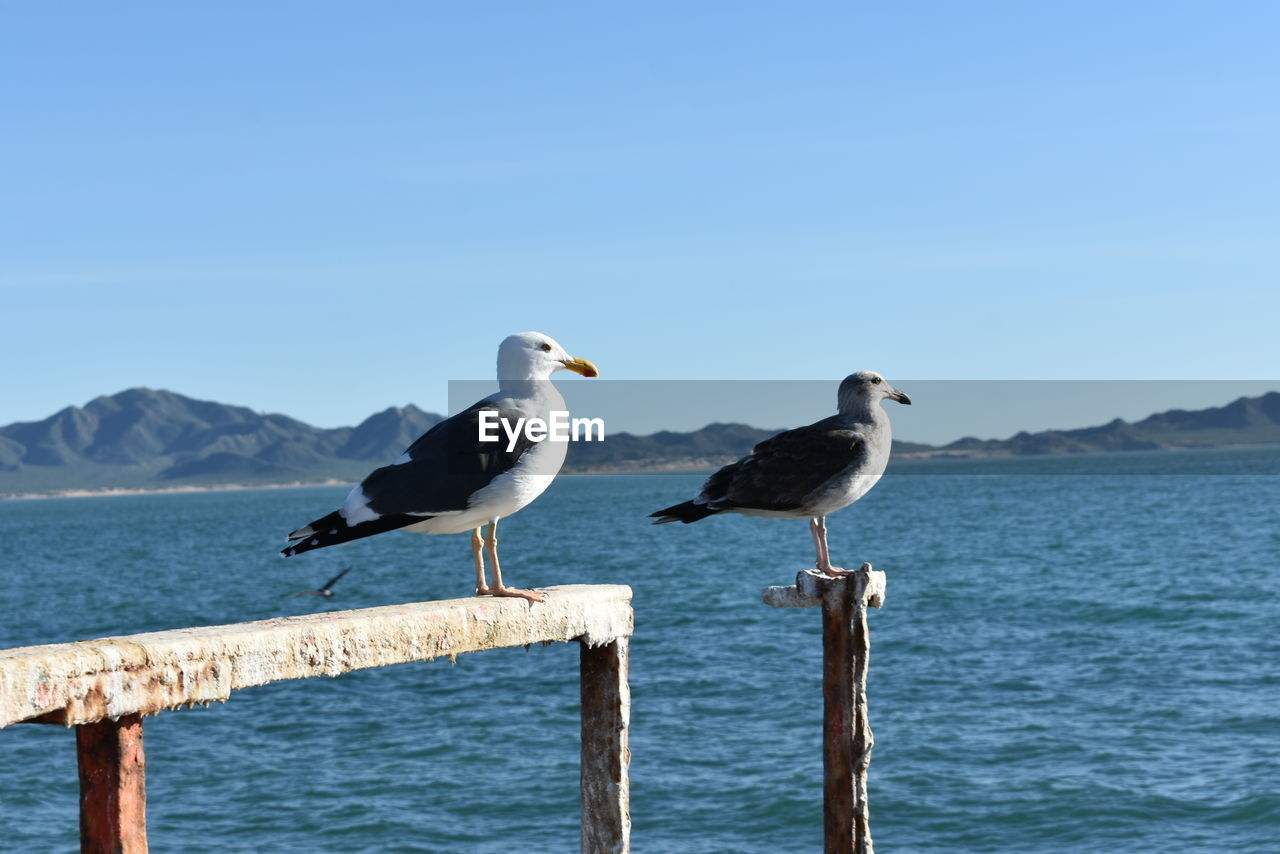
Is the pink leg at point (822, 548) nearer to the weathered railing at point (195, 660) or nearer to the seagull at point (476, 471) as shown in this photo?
the weathered railing at point (195, 660)

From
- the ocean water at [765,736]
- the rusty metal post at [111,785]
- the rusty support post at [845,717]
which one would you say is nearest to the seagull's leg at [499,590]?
the rusty metal post at [111,785]

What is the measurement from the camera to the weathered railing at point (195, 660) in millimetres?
5582

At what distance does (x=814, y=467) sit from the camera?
9.84m

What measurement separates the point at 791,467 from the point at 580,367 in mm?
2132

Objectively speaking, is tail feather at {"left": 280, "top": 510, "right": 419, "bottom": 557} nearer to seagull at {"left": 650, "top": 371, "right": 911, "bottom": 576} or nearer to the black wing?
the black wing

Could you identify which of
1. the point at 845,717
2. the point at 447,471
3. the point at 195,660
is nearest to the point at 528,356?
the point at 447,471

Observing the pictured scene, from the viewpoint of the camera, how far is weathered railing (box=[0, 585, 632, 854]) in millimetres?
5582

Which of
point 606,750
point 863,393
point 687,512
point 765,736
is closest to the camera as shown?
point 606,750

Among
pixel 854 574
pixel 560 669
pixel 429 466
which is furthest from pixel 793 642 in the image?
pixel 429 466

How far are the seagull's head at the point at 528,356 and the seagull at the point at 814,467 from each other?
73.0 inches

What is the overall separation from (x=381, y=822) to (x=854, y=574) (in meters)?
12.3

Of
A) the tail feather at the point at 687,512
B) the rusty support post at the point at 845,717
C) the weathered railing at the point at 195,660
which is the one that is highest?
the tail feather at the point at 687,512

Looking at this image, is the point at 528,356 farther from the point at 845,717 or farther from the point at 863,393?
the point at 845,717

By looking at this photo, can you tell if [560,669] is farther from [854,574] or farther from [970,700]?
[854,574]
